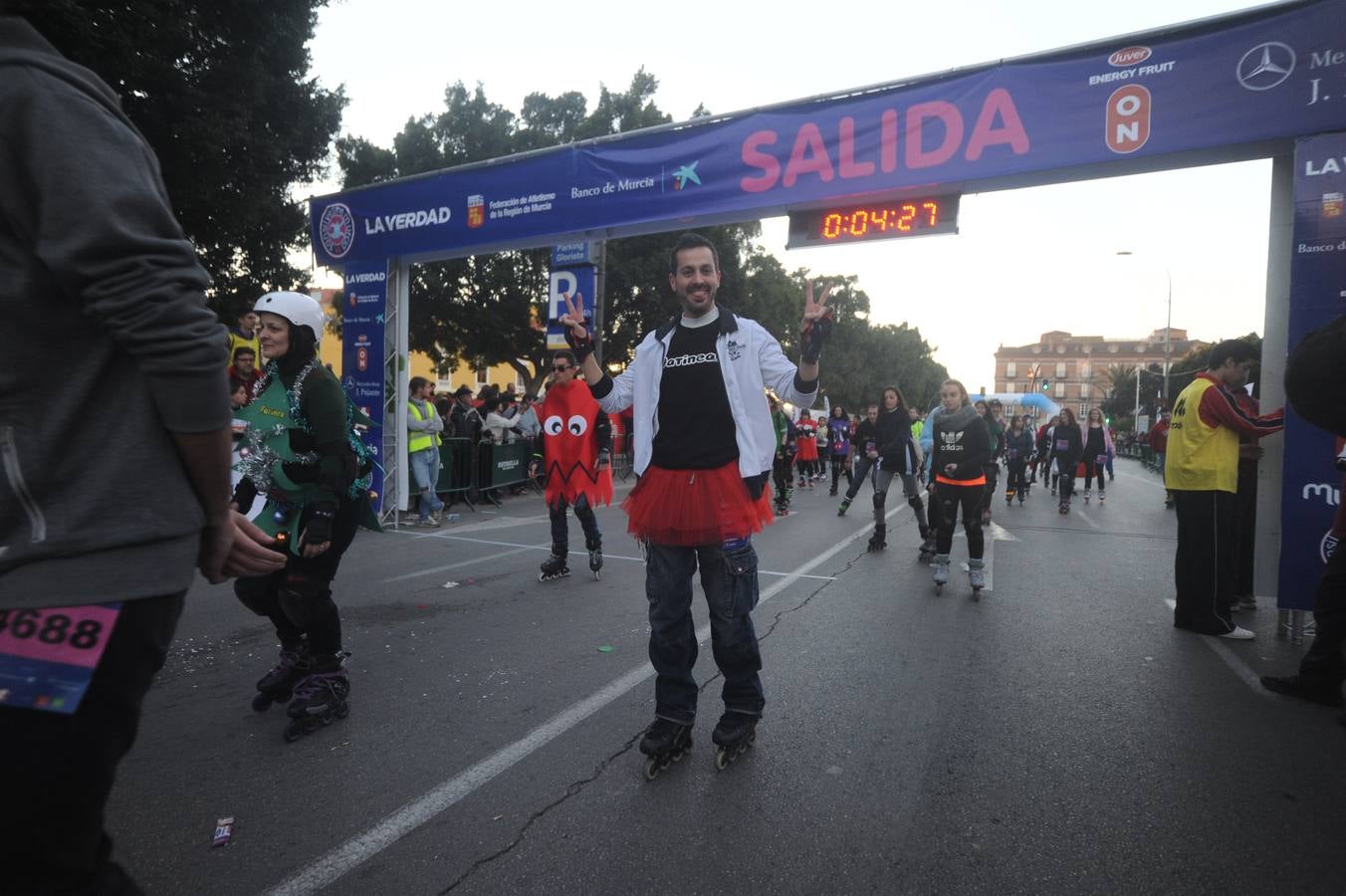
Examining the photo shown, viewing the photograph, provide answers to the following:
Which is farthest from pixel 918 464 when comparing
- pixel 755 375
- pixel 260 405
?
pixel 260 405

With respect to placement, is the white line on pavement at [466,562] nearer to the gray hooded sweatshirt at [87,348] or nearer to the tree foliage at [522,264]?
the gray hooded sweatshirt at [87,348]

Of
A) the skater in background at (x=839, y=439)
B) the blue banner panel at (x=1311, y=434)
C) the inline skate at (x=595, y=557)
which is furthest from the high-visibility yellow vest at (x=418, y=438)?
the skater in background at (x=839, y=439)

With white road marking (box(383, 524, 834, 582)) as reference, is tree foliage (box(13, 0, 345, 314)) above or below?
above

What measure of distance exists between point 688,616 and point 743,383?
100 cm

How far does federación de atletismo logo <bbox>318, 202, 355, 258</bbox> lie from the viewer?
1167 cm

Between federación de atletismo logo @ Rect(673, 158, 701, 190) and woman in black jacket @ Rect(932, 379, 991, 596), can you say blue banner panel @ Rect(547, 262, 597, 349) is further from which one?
woman in black jacket @ Rect(932, 379, 991, 596)

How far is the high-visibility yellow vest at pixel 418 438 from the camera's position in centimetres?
1105

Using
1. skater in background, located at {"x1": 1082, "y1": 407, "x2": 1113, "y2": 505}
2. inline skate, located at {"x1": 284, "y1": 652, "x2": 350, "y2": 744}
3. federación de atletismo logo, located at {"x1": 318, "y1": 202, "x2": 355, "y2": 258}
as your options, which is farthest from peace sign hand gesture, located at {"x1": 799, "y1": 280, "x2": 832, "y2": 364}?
skater in background, located at {"x1": 1082, "y1": 407, "x2": 1113, "y2": 505}

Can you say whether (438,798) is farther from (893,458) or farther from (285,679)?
(893,458)

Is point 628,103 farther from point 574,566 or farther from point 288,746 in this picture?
point 288,746

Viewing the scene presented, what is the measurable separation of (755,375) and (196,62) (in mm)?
14768

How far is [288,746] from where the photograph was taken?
3367mm

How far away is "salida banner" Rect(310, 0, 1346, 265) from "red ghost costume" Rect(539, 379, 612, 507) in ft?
10.8

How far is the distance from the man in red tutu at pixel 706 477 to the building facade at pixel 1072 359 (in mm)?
138441
